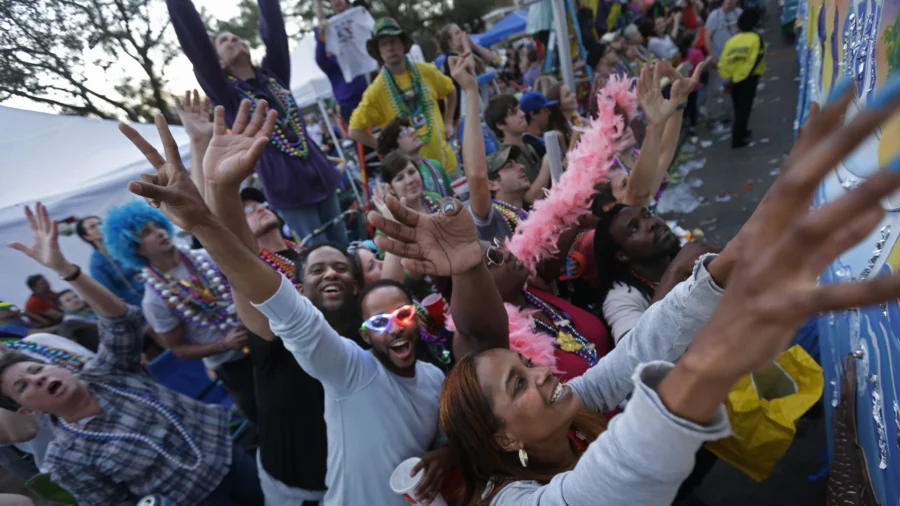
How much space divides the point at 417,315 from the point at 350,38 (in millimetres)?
4312

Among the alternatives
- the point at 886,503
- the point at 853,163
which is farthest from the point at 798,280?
the point at 853,163

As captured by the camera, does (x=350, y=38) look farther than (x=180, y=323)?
Yes

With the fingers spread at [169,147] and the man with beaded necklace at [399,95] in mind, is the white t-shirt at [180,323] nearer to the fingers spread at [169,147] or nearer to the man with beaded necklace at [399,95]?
the fingers spread at [169,147]

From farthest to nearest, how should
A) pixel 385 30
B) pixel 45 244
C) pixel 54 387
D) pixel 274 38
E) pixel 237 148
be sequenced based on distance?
pixel 385 30, pixel 274 38, pixel 45 244, pixel 54 387, pixel 237 148

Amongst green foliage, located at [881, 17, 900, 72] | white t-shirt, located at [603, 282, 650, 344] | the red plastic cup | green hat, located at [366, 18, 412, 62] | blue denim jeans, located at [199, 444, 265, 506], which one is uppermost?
green hat, located at [366, 18, 412, 62]

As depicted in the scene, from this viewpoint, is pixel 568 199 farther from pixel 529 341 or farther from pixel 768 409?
pixel 768 409

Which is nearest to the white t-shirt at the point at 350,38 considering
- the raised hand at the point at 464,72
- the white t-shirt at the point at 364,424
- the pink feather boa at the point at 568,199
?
the raised hand at the point at 464,72

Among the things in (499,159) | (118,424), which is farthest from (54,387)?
(499,159)

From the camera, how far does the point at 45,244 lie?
2.60 meters

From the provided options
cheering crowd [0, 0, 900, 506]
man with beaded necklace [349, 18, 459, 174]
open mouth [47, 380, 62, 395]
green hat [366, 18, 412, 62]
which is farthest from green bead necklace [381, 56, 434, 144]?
open mouth [47, 380, 62, 395]

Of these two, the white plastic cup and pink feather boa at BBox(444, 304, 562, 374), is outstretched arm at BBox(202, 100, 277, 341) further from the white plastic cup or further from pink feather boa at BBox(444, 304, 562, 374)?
pink feather boa at BBox(444, 304, 562, 374)

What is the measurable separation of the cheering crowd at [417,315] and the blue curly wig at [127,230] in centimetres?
2

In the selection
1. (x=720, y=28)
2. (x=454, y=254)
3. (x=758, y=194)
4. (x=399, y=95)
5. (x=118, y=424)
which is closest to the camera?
(x=454, y=254)

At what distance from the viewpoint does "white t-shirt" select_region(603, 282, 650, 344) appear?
85.4 inches
